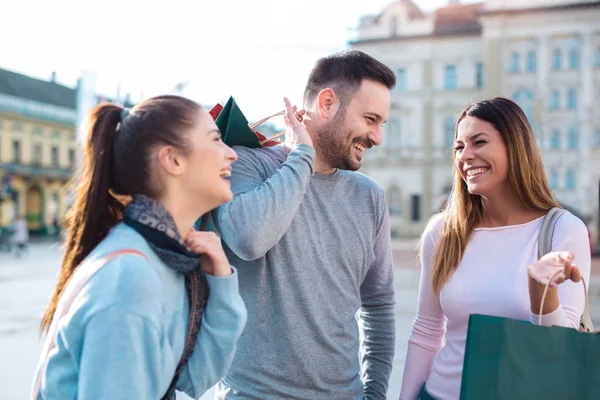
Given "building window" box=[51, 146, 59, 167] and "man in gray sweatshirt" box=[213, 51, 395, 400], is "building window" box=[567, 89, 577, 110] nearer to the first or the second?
"man in gray sweatshirt" box=[213, 51, 395, 400]

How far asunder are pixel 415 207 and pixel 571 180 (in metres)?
8.38

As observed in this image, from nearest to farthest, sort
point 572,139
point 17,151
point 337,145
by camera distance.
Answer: point 337,145, point 572,139, point 17,151

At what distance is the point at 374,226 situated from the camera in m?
2.22

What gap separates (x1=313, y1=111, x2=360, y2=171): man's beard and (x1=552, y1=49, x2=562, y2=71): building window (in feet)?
114

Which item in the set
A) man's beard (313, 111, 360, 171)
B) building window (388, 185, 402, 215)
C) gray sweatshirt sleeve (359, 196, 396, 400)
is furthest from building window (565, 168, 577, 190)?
man's beard (313, 111, 360, 171)

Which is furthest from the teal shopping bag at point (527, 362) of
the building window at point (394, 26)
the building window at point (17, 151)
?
the building window at point (17, 151)

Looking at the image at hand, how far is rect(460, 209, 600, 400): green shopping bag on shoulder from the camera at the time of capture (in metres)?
1.54

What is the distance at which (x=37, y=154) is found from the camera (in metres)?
46.5

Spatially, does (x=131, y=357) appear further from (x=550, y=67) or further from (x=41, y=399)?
(x=550, y=67)

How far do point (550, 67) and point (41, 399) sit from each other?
118 ft

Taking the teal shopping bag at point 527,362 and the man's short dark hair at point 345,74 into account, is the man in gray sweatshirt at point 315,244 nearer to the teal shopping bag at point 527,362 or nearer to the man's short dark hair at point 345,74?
the man's short dark hair at point 345,74

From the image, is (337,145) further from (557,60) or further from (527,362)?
(557,60)

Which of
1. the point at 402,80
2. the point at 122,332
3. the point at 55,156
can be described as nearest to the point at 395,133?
the point at 402,80

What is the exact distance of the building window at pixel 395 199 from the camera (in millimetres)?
37622
